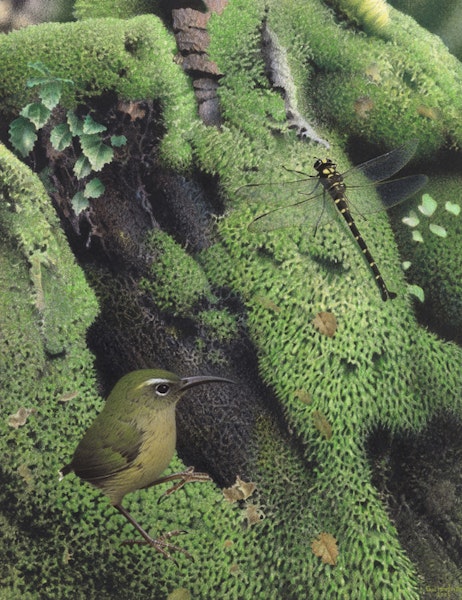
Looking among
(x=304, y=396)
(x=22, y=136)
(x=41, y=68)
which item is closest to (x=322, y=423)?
(x=304, y=396)

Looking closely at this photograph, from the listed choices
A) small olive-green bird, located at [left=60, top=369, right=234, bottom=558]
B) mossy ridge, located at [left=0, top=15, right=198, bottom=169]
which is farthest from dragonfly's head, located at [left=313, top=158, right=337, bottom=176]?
small olive-green bird, located at [left=60, top=369, right=234, bottom=558]

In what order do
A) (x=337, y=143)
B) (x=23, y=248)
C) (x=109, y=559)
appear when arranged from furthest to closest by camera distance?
(x=337, y=143)
(x=23, y=248)
(x=109, y=559)

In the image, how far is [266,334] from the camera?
1.71 m

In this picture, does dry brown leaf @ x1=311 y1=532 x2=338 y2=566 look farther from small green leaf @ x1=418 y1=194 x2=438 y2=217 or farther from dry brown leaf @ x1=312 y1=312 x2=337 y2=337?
small green leaf @ x1=418 y1=194 x2=438 y2=217

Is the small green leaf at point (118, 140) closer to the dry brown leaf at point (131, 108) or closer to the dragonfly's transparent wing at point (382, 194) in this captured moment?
the dry brown leaf at point (131, 108)

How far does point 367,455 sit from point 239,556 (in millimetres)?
476

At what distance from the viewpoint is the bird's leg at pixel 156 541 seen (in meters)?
1.57

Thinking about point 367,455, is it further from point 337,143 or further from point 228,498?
point 337,143

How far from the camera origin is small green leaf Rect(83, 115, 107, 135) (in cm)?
172

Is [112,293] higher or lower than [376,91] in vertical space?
lower

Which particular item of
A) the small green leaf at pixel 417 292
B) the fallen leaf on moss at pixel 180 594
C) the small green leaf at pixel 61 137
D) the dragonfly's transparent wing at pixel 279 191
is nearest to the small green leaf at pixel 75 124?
the small green leaf at pixel 61 137

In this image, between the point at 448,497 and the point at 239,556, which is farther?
the point at 448,497

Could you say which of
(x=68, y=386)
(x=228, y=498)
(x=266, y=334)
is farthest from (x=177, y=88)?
(x=228, y=498)

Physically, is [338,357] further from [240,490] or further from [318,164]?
[318,164]
